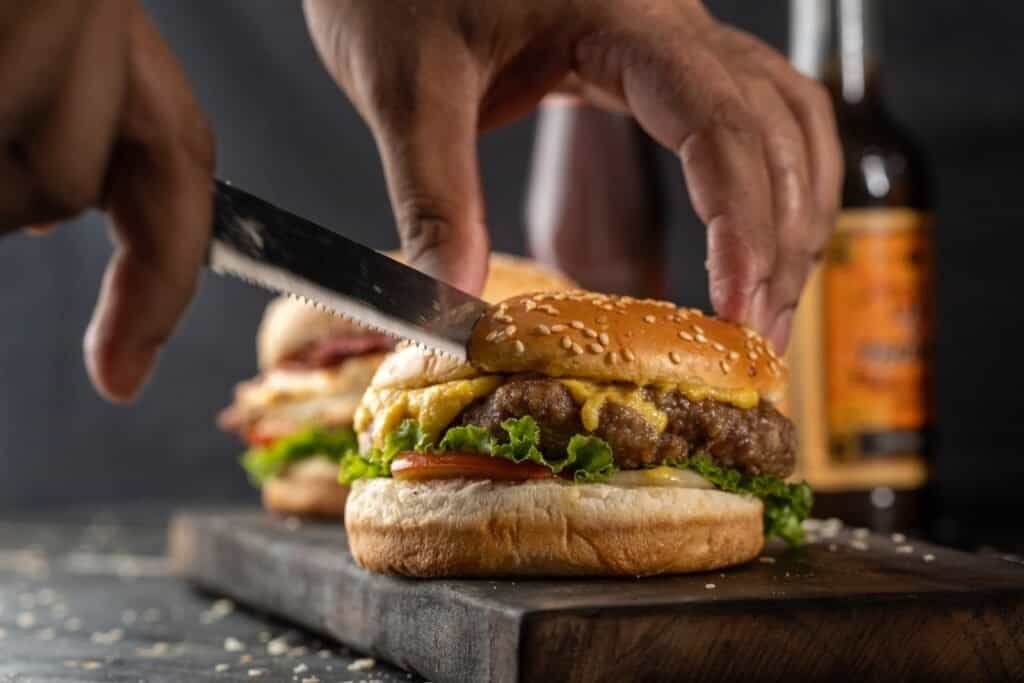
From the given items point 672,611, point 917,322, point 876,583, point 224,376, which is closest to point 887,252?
point 917,322

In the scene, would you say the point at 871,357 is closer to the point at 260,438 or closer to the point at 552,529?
the point at 260,438

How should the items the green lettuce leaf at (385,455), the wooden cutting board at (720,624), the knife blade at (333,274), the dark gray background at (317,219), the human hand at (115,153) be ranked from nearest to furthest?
the human hand at (115,153), the knife blade at (333,274), the wooden cutting board at (720,624), the green lettuce leaf at (385,455), the dark gray background at (317,219)

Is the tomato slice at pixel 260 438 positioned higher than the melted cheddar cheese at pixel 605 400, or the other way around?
the melted cheddar cheese at pixel 605 400

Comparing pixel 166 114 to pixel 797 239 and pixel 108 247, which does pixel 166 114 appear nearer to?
pixel 797 239

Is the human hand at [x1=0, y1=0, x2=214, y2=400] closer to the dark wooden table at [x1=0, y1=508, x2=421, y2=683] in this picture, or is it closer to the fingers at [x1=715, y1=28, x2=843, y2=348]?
the dark wooden table at [x1=0, y1=508, x2=421, y2=683]

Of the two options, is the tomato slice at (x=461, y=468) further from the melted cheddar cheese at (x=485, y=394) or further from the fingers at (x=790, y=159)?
the fingers at (x=790, y=159)

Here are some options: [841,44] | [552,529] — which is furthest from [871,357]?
[552,529]

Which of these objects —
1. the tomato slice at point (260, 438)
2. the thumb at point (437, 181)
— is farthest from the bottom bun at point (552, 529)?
the tomato slice at point (260, 438)

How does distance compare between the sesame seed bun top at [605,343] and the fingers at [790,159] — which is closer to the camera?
the sesame seed bun top at [605,343]
